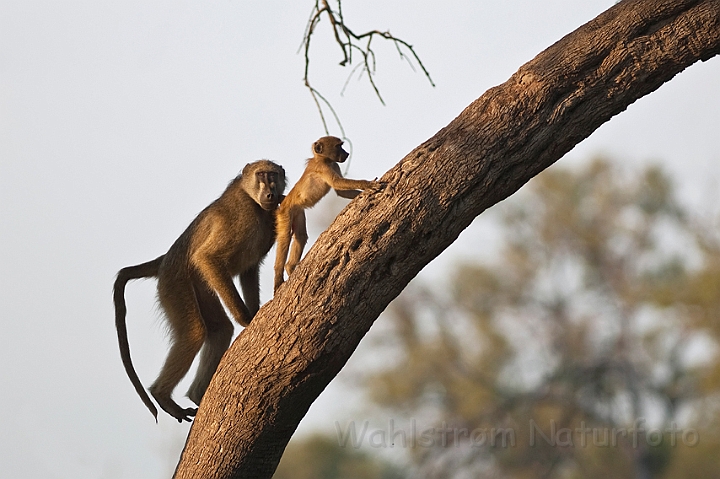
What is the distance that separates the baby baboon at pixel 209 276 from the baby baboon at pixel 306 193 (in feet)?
0.84

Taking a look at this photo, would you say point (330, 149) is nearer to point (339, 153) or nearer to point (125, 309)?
point (339, 153)

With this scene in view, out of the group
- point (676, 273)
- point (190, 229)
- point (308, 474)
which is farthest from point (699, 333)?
point (190, 229)

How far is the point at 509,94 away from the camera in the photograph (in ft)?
12.6

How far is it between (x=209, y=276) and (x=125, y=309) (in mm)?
603

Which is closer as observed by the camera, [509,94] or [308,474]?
[509,94]

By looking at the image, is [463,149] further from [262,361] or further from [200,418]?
[200,418]

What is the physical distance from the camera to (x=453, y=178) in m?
3.76

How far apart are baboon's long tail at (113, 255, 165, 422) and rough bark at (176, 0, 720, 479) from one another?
1.49 metres

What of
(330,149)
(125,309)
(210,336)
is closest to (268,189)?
(330,149)

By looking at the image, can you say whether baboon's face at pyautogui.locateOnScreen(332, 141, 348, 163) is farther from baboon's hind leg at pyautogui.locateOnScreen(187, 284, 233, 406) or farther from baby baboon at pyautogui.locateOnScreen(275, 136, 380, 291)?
baboon's hind leg at pyautogui.locateOnScreen(187, 284, 233, 406)

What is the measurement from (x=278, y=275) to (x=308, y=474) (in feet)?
71.4

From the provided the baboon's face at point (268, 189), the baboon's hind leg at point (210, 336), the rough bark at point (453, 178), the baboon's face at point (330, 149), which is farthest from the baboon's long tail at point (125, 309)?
the rough bark at point (453, 178)

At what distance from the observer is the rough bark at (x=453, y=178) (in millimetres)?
3768

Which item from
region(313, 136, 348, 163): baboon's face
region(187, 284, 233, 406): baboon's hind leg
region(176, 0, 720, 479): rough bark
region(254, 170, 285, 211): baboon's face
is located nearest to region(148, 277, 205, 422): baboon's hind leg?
region(187, 284, 233, 406): baboon's hind leg
